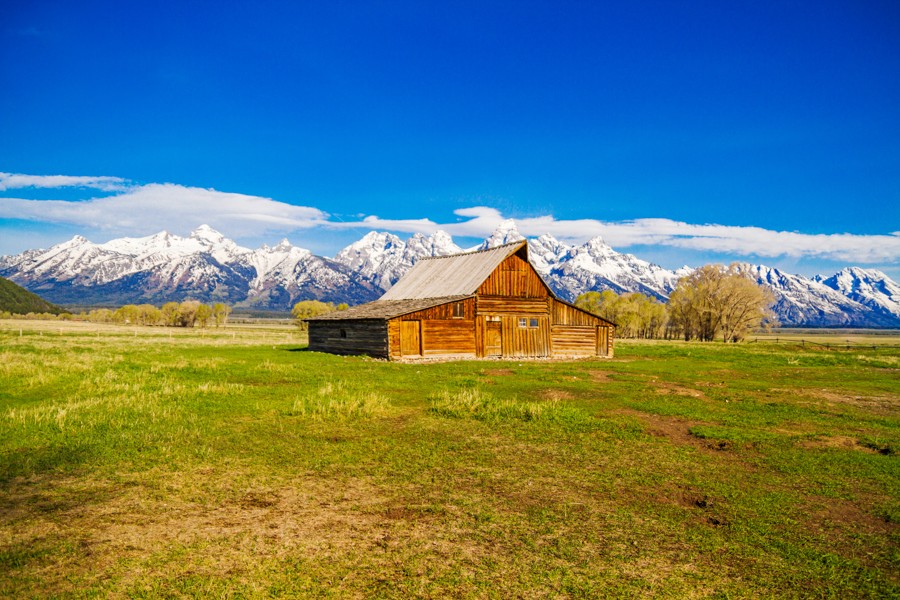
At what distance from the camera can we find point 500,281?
4300 cm

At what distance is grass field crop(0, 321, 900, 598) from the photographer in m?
6.55

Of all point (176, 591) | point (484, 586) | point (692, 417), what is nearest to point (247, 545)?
point (176, 591)

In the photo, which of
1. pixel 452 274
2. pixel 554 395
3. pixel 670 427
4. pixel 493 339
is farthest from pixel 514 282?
pixel 670 427

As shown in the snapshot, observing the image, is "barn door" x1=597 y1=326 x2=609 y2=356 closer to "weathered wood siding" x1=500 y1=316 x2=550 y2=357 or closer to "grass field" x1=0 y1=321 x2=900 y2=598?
"weathered wood siding" x1=500 y1=316 x2=550 y2=357

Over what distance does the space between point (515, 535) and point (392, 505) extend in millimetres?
2249

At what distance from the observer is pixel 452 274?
48.1 m

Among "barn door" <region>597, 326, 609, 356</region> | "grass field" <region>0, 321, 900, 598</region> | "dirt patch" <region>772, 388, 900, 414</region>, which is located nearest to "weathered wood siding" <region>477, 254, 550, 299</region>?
"barn door" <region>597, 326, 609, 356</region>

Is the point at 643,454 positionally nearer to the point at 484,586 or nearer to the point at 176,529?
the point at 484,586

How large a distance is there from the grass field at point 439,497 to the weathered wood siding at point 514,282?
2313 cm

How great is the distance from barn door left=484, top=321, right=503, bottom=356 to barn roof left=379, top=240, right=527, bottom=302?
10.5ft

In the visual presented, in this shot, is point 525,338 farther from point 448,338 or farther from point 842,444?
point 842,444

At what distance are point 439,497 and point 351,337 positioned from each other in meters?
35.1

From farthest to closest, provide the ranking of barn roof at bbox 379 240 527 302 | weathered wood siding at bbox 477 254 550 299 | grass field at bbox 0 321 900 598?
barn roof at bbox 379 240 527 302, weathered wood siding at bbox 477 254 550 299, grass field at bbox 0 321 900 598

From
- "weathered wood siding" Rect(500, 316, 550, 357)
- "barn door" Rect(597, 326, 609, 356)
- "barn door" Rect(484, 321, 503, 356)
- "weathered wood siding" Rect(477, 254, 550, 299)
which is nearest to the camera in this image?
"barn door" Rect(484, 321, 503, 356)
